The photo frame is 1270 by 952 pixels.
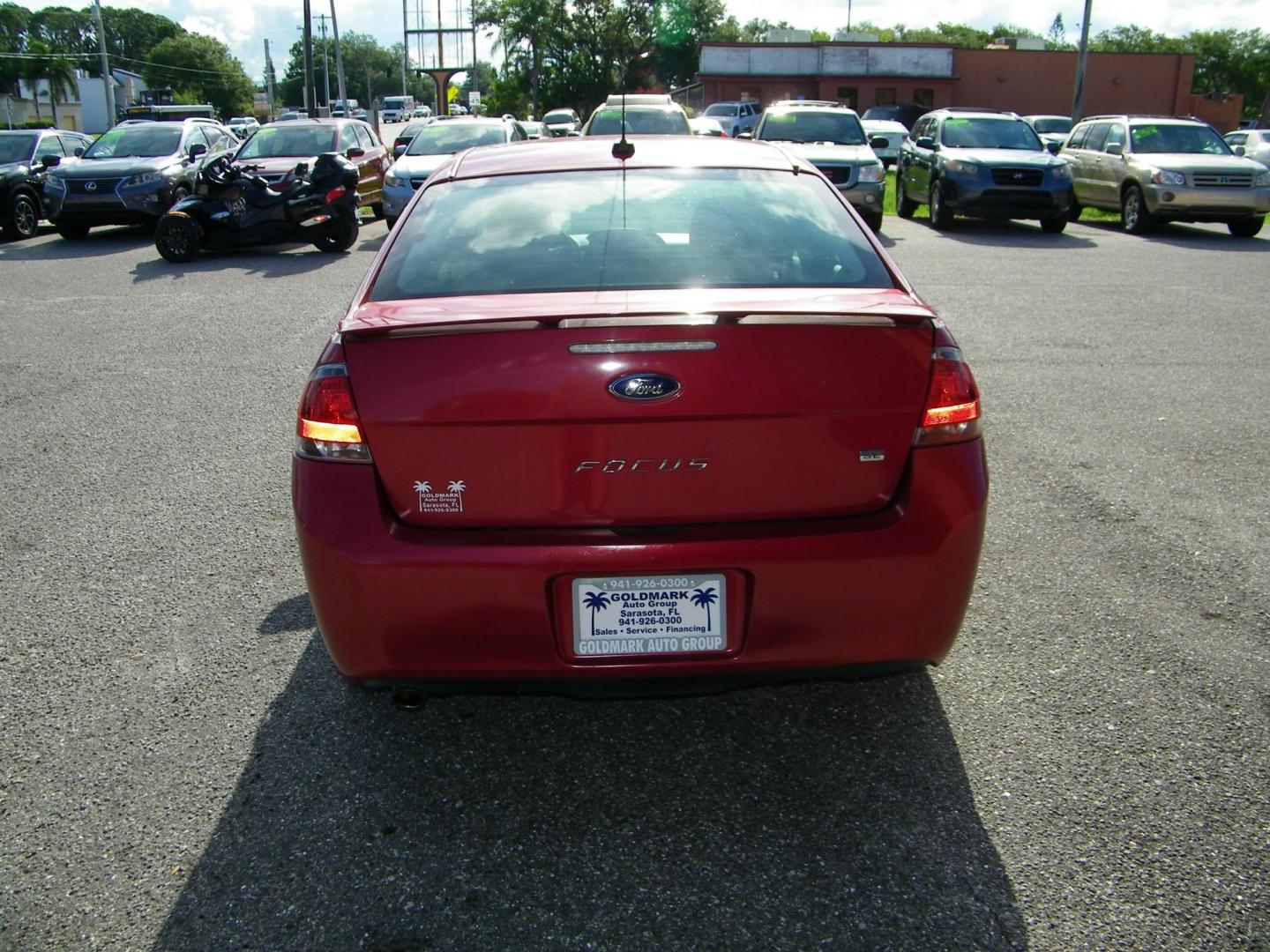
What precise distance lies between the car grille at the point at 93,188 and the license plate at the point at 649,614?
15.2 meters

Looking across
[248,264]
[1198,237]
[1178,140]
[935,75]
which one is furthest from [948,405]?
[935,75]

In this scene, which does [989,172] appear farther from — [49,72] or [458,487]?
[49,72]

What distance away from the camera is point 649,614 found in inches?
107

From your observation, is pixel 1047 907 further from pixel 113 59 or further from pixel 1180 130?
pixel 113 59

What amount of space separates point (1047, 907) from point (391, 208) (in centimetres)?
1427

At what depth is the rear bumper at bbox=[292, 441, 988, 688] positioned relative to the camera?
106 inches

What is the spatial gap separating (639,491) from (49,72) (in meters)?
112

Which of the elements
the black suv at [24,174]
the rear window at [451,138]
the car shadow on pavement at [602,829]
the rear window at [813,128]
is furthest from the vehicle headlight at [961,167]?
the car shadow on pavement at [602,829]

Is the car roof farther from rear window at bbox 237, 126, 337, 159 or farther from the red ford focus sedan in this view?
rear window at bbox 237, 126, 337, 159

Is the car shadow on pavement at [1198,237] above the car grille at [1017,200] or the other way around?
the other way around

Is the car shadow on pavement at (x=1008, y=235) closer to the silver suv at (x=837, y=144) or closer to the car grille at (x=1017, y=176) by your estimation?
the car grille at (x=1017, y=176)

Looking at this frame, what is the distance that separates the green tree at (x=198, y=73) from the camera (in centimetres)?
11781

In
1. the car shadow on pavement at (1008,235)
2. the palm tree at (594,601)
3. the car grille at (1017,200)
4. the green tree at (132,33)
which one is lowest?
the car shadow on pavement at (1008,235)

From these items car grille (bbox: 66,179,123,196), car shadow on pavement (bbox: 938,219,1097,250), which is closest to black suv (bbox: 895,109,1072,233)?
car shadow on pavement (bbox: 938,219,1097,250)
